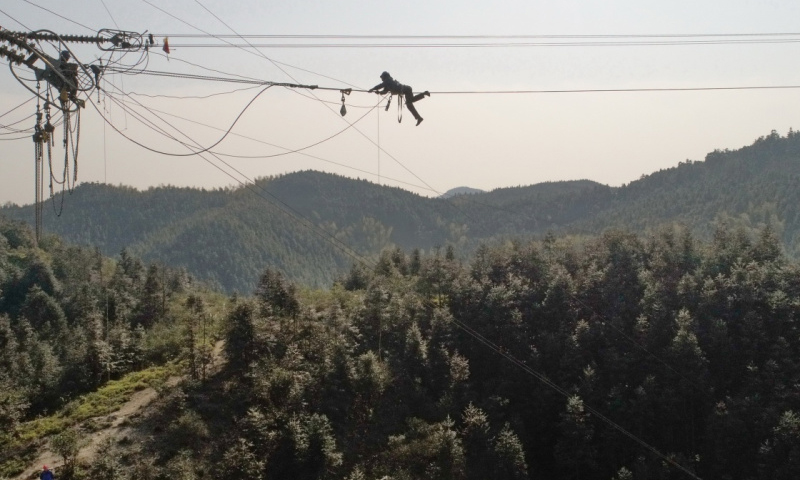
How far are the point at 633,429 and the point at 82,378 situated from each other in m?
33.1

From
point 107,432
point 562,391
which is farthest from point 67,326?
point 562,391

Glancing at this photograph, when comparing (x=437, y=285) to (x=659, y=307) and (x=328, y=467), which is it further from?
(x=328, y=467)

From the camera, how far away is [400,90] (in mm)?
16188

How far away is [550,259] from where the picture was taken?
201 ft

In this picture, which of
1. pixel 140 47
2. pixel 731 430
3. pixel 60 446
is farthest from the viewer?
pixel 731 430

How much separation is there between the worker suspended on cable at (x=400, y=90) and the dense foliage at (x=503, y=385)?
21.2 meters

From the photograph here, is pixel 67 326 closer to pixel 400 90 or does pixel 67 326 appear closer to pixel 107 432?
pixel 107 432

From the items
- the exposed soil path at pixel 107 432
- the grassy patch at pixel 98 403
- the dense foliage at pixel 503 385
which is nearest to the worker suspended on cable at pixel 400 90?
the dense foliage at pixel 503 385

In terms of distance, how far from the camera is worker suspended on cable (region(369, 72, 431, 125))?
16.1 meters

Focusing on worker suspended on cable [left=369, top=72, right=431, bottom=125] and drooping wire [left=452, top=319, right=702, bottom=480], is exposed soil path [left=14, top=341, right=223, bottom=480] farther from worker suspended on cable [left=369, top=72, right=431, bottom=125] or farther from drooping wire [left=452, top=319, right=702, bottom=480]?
worker suspended on cable [left=369, top=72, right=431, bottom=125]

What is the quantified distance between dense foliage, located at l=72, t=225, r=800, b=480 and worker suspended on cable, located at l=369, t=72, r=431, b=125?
69.6ft

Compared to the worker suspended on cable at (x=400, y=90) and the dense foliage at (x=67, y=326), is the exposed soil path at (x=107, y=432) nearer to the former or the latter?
the dense foliage at (x=67, y=326)

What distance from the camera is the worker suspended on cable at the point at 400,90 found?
52.9 ft

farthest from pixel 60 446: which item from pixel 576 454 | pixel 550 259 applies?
pixel 550 259
